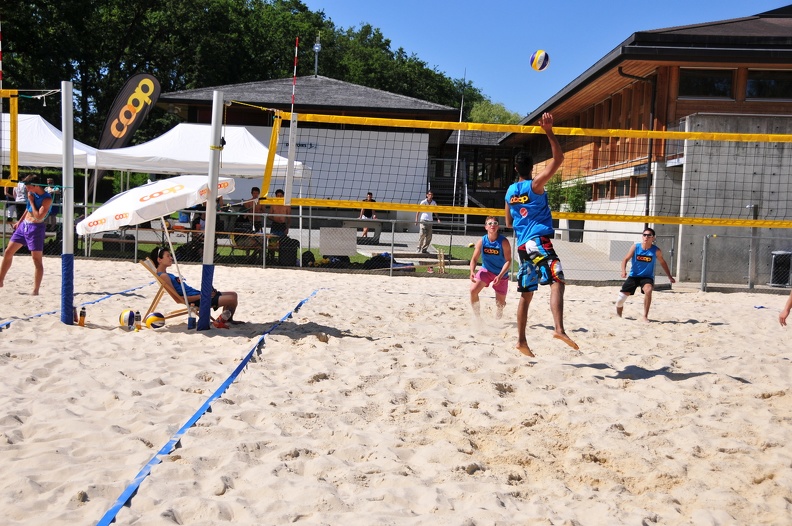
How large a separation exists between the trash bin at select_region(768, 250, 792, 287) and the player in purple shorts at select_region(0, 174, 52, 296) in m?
11.7

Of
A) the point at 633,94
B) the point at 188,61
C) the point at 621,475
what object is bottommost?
the point at 621,475

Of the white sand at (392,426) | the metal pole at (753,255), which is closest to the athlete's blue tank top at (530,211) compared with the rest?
the white sand at (392,426)

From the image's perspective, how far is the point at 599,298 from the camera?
10578 millimetres

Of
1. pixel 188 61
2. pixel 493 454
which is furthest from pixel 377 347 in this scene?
pixel 188 61

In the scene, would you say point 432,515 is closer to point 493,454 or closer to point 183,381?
point 493,454

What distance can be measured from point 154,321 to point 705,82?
14.8 metres

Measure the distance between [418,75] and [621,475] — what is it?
5949 cm

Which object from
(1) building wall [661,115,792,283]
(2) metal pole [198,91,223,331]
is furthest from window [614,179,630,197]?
(2) metal pole [198,91,223,331]

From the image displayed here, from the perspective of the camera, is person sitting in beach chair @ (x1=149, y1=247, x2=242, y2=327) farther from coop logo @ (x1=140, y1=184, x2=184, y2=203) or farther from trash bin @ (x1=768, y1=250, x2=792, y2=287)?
trash bin @ (x1=768, y1=250, x2=792, y2=287)

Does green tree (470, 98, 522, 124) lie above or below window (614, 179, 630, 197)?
above

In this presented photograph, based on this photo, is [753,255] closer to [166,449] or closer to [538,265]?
[538,265]

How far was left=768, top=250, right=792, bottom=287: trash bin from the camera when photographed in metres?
12.9

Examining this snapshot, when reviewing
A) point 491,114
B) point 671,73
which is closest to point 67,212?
point 671,73

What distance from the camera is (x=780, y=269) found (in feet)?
42.6
